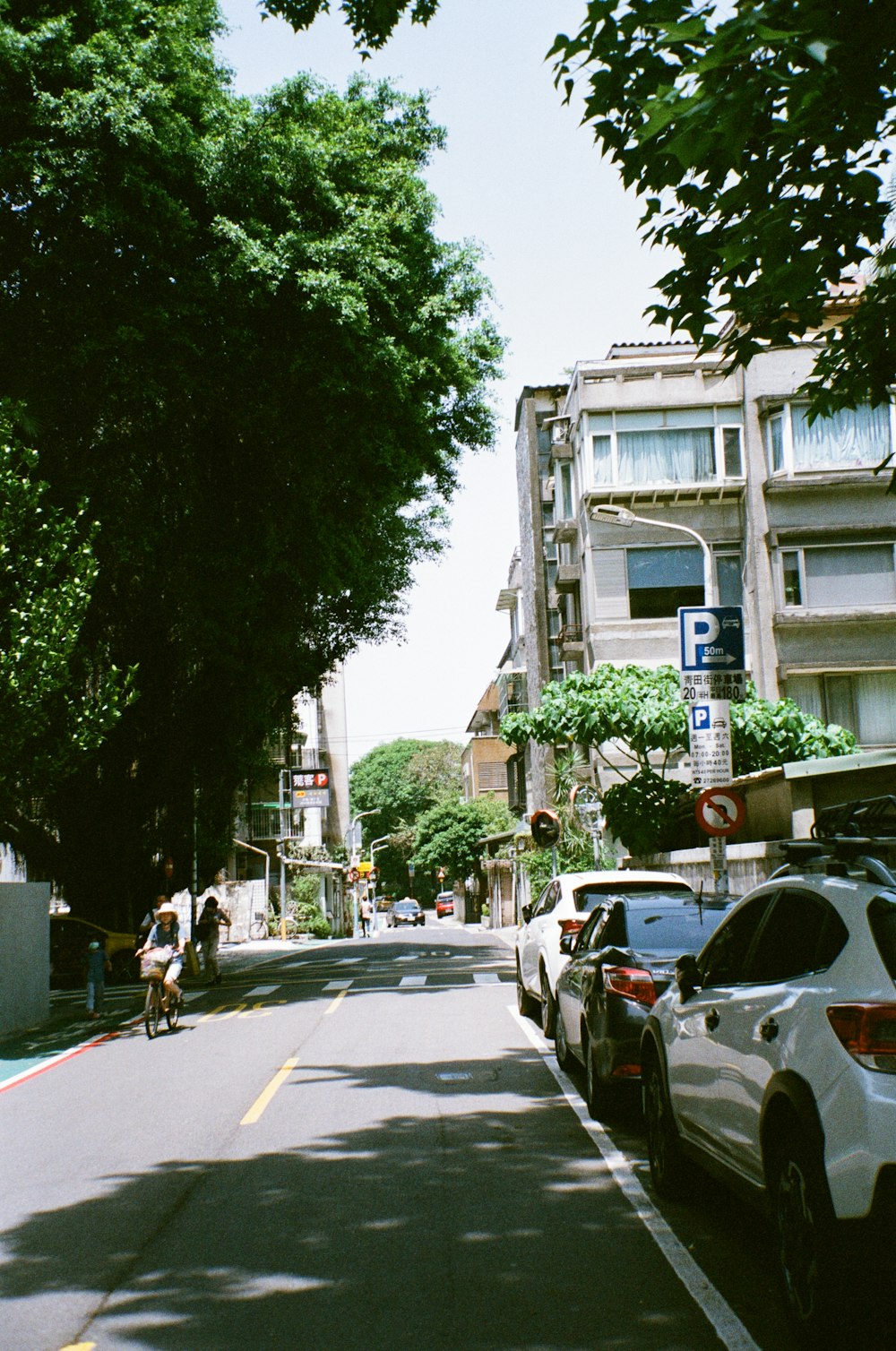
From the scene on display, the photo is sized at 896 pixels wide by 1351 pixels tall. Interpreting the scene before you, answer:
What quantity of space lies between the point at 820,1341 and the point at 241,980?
75.2 ft

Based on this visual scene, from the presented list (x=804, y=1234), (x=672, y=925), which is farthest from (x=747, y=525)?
(x=804, y=1234)

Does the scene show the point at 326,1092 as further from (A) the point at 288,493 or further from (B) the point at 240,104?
(B) the point at 240,104

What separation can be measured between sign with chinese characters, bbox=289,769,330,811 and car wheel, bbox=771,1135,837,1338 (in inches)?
1856

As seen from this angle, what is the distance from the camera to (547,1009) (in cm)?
1380

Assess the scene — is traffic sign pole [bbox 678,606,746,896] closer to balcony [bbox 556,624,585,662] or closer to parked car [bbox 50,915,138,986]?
parked car [bbox 50,915,138,986]

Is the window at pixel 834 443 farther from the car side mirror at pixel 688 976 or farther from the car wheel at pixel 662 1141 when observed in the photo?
the car side mirror at pixel 688 976

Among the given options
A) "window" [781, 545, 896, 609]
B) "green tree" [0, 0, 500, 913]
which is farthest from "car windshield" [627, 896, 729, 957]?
"window" [781, 545, 896, 609]

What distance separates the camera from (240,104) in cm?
1958

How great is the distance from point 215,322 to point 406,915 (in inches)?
3001

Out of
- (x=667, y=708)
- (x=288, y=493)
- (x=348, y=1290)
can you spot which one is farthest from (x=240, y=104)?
(x=348, y=1290)

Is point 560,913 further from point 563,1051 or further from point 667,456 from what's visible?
point 667,456

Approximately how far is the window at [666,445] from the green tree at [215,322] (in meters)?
8.86

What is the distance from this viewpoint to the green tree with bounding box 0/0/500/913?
1809 cm

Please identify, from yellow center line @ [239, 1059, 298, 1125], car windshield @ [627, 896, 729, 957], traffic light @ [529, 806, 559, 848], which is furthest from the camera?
traffic light @ [529, 806, 559, 848]
